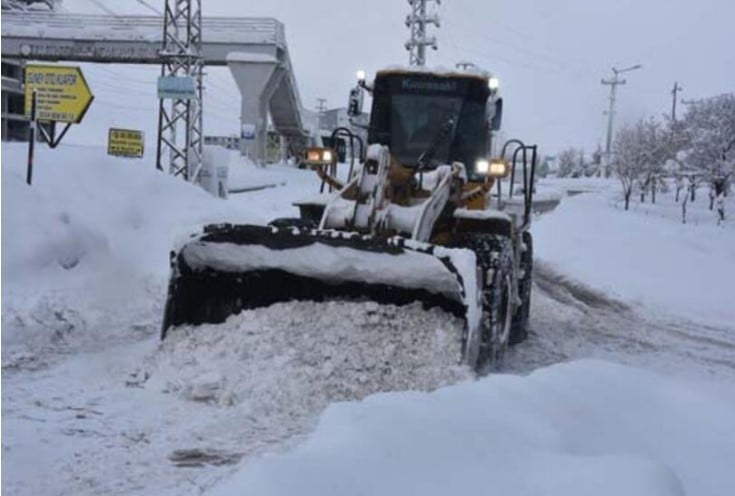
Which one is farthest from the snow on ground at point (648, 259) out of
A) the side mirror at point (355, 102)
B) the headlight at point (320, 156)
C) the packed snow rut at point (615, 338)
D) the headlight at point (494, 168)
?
the headlight at point (320, 156)

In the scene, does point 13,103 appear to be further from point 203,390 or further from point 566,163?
point 566,163

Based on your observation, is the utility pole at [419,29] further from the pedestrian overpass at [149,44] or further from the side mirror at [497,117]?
the side mirror at [497,117]

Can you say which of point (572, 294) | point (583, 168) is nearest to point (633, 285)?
point (572, 294)

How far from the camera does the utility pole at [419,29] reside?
42969 mm

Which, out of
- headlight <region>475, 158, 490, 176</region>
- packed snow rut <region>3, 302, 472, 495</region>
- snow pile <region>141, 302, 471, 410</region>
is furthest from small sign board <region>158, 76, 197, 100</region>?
snow pile <region>141, 302, 471, 410</region>

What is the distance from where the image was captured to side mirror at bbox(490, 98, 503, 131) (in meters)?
8.73

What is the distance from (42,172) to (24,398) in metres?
6.73

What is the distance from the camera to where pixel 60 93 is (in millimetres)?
14086

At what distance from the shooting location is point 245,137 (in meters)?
39.2

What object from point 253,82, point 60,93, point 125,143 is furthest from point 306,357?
point 253,82

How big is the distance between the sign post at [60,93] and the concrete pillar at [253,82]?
23078 millimetres

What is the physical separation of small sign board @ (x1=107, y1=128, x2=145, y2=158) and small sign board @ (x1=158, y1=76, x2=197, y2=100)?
1.38m

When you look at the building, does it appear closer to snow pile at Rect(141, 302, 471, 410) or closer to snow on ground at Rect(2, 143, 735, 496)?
snow on ground at Rect(2, 143, 735, 496)

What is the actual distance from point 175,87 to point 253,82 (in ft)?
61.9
